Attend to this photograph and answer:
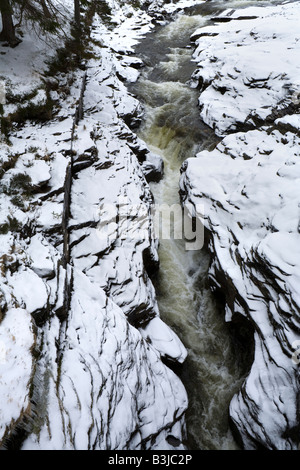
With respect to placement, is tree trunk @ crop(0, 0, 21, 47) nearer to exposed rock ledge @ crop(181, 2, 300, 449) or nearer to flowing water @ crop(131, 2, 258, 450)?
flowing water @ crop(131, 2, 258, 450)

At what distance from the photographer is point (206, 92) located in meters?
12.4

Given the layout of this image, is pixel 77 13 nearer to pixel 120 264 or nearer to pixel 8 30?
pixel 8 30

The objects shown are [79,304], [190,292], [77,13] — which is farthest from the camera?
[77,13]

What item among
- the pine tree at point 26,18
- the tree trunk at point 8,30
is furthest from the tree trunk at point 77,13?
the tree trunk at point 8,30

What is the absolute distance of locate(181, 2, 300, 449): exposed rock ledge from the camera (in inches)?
189

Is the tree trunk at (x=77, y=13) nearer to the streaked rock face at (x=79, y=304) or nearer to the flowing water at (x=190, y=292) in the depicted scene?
the flowing water at (x=190, y=292)

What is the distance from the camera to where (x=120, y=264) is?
6395 mm

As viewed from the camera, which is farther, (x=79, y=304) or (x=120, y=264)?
(x=120, y=264)

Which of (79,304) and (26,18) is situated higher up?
(26,18)

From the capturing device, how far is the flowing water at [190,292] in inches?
225

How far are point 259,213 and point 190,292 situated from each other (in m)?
3.08

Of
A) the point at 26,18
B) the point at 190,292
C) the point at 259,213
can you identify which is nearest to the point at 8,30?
the point at 26,18

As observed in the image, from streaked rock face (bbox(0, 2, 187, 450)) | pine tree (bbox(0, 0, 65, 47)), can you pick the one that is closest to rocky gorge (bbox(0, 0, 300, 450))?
streaked rock face (bbox(0, 2, 187, 450))

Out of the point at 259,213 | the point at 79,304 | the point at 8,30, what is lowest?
the point at 79,304
